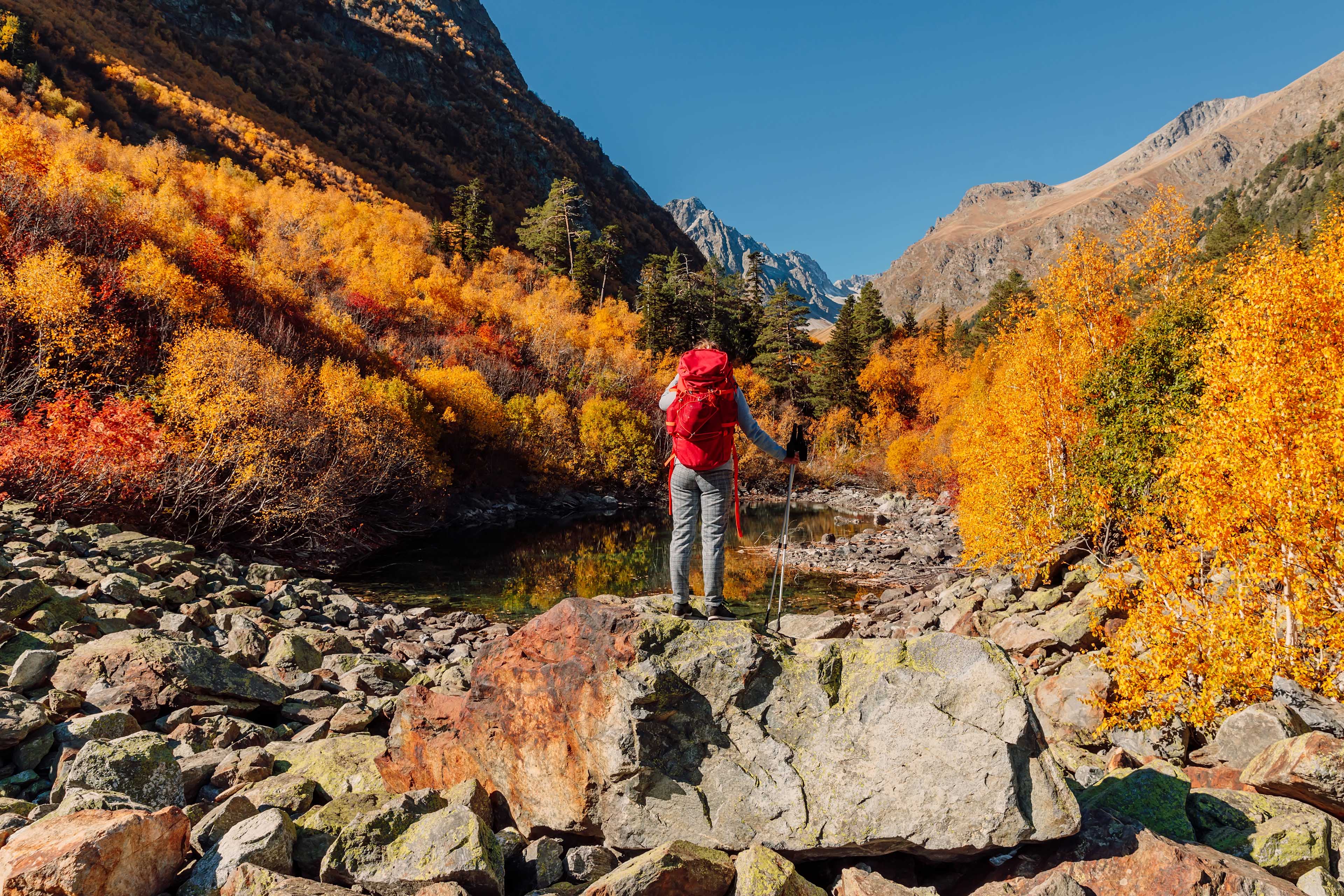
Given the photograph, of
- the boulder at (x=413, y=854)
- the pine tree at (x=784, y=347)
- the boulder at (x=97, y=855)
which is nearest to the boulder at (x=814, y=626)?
the boulder at (x=413, y=854)

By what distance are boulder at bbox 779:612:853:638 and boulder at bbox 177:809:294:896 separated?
6.31 meters

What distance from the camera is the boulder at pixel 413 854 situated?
387cm

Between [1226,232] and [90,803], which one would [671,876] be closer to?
[90,803]

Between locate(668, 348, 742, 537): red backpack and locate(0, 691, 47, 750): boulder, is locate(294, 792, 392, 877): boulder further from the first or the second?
locate(668, 348, 742, 537): red backpack

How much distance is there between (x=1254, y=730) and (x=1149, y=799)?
3.13 meters

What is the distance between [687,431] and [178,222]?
4323 centimetres

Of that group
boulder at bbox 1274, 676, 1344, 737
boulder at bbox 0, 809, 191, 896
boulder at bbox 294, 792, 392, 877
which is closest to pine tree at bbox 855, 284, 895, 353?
boulder at bbox 1274, 676, 1344, 737

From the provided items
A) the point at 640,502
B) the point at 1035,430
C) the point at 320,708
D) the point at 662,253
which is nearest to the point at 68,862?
the point at 320,708

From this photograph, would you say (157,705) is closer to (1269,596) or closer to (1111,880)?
(1111,880)

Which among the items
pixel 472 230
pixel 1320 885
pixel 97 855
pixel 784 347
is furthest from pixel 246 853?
pixel 472 230

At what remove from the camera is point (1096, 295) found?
2189 cm

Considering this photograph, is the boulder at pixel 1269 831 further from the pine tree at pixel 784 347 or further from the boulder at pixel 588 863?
the pine tree at pixel 784 347

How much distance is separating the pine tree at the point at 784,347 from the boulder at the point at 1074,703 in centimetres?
5890

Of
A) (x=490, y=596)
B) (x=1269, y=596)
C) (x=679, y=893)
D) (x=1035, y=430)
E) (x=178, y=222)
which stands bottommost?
(x=490, y=596)
